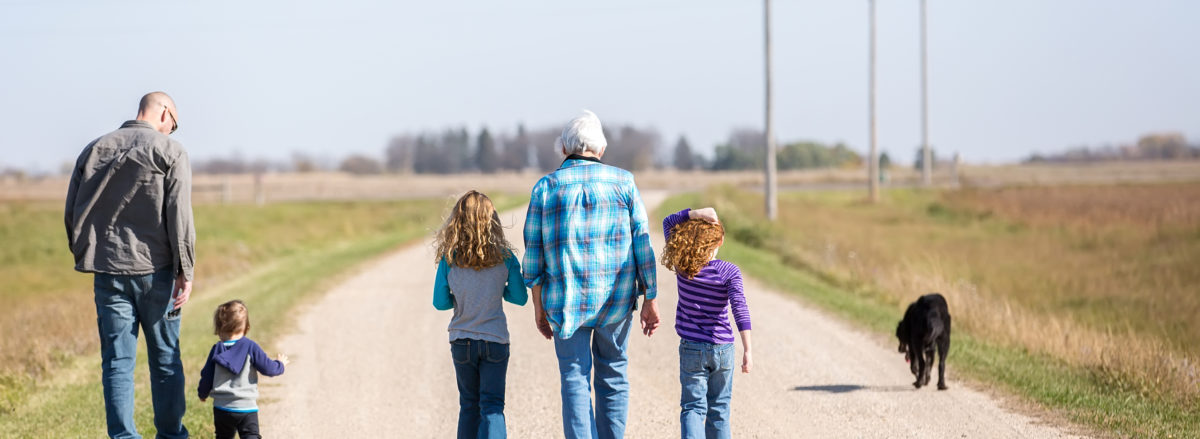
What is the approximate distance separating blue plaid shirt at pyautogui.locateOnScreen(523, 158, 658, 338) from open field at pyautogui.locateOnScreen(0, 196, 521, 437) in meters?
0.95

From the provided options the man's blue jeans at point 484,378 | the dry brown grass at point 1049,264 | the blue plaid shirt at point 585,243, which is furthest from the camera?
the dry brown grass at point 1049,264

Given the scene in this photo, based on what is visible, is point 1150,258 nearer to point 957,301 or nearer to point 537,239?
point 957,301

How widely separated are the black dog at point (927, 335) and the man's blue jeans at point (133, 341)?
5327 millimetres

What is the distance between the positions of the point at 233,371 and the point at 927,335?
16.9 feet

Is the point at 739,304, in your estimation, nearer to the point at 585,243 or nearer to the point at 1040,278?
the point at 585,243

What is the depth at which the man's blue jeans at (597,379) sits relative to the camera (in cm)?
528

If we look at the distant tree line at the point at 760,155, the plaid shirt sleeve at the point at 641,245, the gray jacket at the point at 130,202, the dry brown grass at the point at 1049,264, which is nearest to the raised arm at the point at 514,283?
the plaid shirt sleeve at the point at 641,245

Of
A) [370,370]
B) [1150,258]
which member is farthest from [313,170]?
[370,370]

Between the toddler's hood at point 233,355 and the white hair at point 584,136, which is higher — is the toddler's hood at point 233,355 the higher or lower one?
the lower one

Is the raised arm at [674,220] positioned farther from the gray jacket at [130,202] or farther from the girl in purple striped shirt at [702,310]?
the gray jacket at [130,202]

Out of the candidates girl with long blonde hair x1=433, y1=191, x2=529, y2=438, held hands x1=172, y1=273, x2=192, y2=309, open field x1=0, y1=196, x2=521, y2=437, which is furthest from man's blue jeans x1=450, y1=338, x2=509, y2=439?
held hands x1=172, y1=273, x2=192, y2=309

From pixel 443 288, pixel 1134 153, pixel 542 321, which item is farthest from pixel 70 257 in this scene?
pixel 1134 153

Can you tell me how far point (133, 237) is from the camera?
5.64 metres

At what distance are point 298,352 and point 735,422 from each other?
16.2 feet
